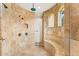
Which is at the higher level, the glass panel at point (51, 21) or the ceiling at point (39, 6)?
the ceiling at point (39, 6)

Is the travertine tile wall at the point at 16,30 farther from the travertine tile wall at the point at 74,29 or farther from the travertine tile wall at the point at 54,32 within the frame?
the travertine tile wall at the point at 74,29

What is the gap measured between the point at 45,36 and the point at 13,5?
62 cm

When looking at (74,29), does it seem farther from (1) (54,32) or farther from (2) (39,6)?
(2) (39,6)

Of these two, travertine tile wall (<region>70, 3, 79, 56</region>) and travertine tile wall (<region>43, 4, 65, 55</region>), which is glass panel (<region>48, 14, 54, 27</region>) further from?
travertine tile wall (<region>70, 3, 79, 56</region>)

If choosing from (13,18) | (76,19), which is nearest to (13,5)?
(13,18)

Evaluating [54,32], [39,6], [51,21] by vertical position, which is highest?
[39,6]

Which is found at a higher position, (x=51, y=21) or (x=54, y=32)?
(x=51, y=21)

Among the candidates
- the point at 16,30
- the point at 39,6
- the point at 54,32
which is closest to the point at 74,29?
the point at 54,32

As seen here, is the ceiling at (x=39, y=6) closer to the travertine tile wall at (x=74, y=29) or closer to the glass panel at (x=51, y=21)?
the glass panel at (x=51, y=21)

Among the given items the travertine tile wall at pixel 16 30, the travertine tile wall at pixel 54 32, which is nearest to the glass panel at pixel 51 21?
the travertine tile wall at pixel 54 32

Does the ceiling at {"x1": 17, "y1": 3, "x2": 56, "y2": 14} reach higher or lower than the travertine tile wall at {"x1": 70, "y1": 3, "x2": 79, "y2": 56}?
higher

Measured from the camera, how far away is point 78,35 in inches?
68.4

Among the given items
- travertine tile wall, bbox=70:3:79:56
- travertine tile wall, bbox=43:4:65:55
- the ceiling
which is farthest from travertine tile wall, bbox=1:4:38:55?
travertine tile wall, bbox=70:3:79:56

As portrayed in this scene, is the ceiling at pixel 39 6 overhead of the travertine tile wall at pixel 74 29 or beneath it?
overhead
